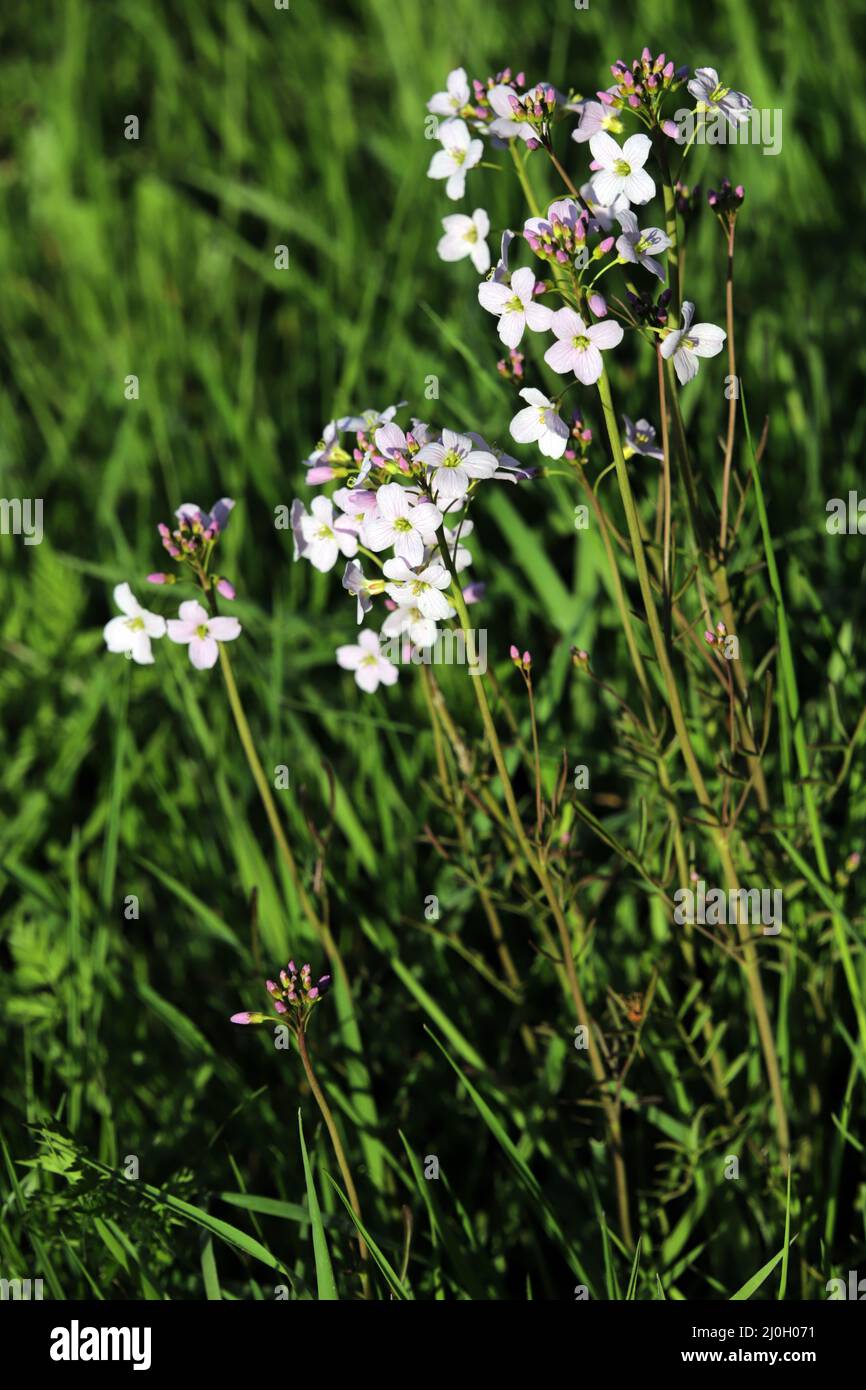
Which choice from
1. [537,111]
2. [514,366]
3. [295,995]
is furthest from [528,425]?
[295,995]

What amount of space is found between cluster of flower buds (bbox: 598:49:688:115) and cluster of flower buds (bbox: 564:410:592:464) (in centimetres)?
42

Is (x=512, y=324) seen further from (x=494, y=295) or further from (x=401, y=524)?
(x=401, y=524)

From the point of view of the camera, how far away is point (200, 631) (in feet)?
6.20

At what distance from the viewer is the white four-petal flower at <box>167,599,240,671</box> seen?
1854mm

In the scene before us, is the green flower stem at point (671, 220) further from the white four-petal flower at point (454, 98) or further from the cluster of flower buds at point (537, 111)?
the white four-petal flower at point (454, 98)

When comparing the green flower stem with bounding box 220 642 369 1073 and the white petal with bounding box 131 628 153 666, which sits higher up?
the white petal with bounding box 131 628 153 666

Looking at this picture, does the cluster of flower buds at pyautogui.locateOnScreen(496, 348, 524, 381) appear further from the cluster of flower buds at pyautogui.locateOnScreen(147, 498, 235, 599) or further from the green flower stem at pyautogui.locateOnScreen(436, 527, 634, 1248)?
the cluster of flower buds at pyautogui.locateOnScreen(147, 498, 235, 599)

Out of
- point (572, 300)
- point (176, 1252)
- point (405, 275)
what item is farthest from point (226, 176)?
point (176, 1252)

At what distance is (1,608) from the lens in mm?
3219

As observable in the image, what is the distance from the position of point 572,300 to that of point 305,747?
1366 mm

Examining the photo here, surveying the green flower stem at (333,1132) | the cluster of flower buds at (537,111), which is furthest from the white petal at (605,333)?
the green flower stem at (333,1132)

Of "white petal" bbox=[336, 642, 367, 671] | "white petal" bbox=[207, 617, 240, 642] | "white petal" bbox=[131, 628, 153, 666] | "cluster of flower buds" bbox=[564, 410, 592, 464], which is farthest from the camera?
"white petal" bbox=[336, 642, 367, 671]

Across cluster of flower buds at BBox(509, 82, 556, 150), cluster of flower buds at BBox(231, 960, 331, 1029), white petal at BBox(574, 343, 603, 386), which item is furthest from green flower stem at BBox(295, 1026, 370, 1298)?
cluster of flower buds at BBox(509, 82, 556, 150)
